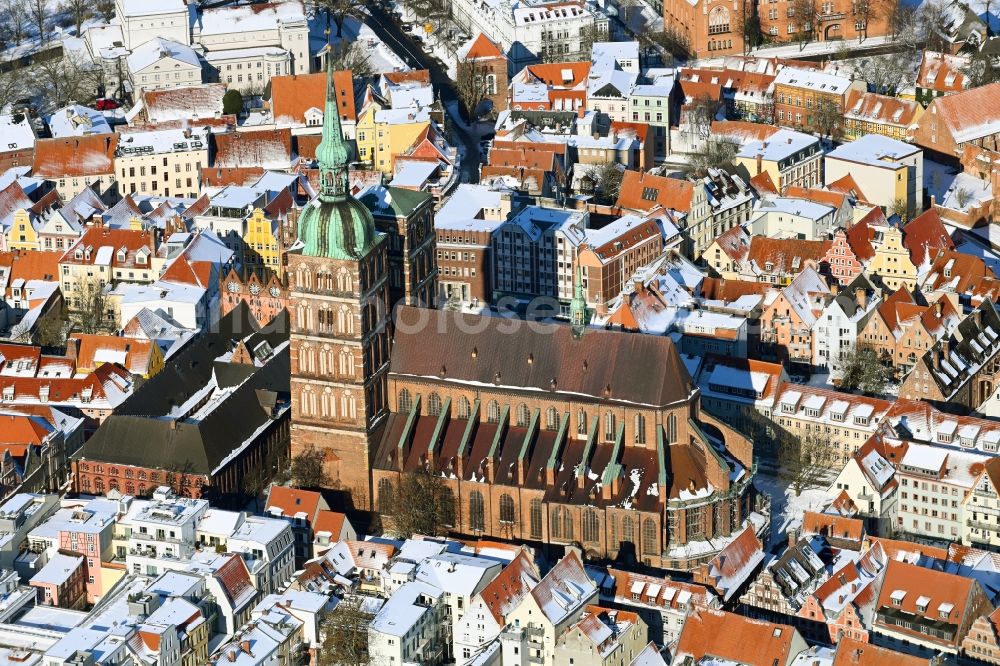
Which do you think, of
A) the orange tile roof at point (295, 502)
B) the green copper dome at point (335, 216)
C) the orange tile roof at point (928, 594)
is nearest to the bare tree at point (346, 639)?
the orange tile roof at point (295, 502)

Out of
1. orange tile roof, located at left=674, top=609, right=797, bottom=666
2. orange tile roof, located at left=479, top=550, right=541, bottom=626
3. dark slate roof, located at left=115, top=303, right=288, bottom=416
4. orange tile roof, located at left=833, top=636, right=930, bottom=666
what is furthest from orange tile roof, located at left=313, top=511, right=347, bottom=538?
orange tile roof, located at left=833, top=636, right=930, bottom=666

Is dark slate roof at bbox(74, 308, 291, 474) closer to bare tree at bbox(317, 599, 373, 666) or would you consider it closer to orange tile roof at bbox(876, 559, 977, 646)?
bare tree at bbox(317, 599, 373, 666)

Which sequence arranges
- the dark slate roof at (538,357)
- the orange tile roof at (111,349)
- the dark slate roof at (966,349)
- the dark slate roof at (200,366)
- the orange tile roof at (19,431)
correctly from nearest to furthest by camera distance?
the dark slate roof at (538,357), the orange tile roof at (19,431), the dark slate roof at (200,366), the dark slate roof at (966,349), the orange tile roof at (111,349)

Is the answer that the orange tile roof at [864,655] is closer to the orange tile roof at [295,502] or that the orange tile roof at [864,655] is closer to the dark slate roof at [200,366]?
the orange tile roof at [295,502]

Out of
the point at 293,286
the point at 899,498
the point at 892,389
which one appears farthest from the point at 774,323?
the point at 293,286

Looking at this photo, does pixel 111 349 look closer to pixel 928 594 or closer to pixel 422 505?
pixel 422 505

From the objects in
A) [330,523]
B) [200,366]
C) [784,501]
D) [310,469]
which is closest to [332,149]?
[310,469]
